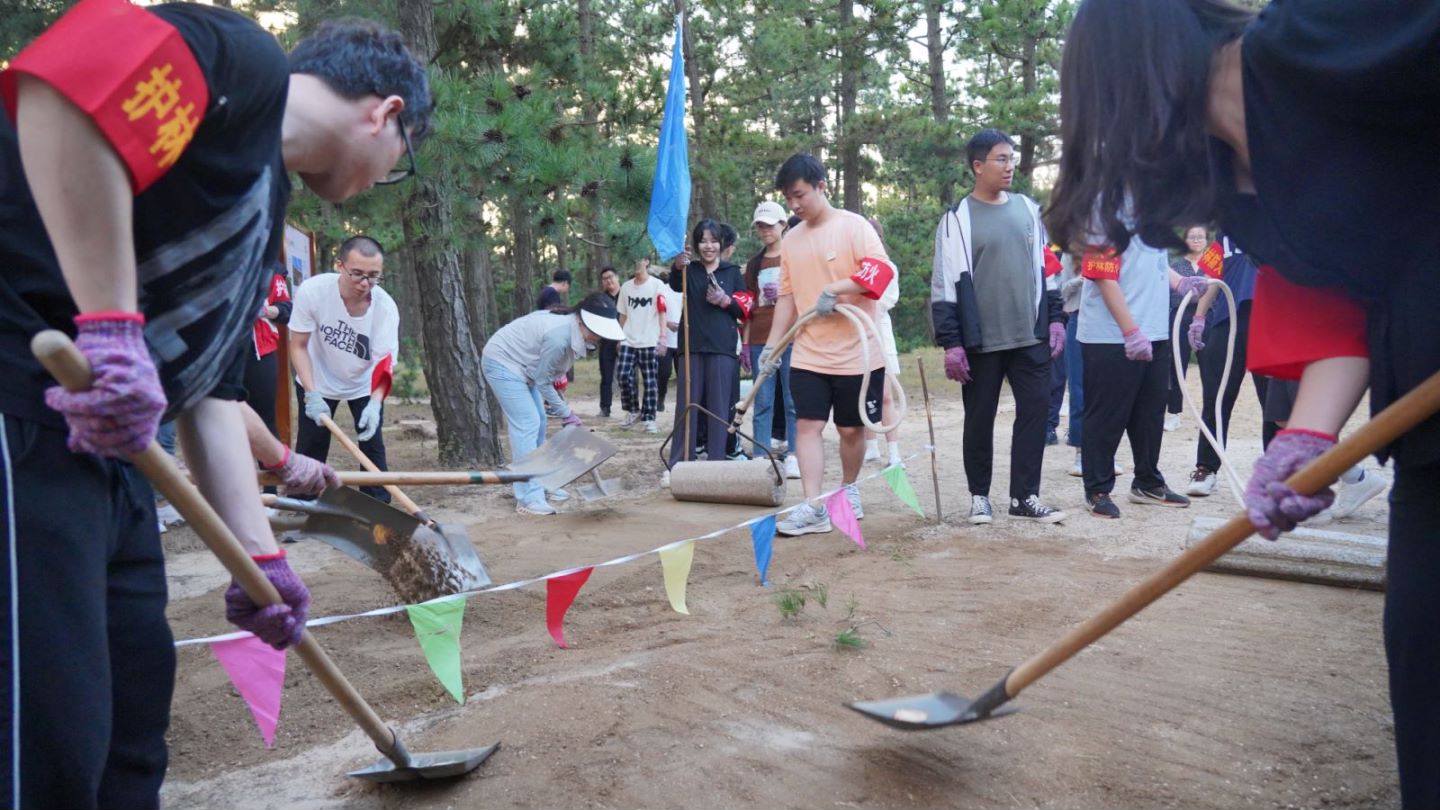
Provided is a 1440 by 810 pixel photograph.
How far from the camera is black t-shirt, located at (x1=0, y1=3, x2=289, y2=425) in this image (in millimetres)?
1443

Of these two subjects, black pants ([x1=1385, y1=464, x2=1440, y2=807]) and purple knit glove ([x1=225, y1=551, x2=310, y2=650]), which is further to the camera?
purple knit glove ([x1=225, y1=551, x2=310, y2=650])

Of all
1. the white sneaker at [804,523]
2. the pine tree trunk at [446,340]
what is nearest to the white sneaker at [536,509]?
the pine tree trunk at [446,340]

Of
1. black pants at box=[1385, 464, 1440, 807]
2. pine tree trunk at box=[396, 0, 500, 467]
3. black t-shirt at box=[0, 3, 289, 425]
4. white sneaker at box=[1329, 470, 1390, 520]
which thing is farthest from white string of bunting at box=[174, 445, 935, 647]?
pine tree trunk at box=[396, 0, 500, 467]

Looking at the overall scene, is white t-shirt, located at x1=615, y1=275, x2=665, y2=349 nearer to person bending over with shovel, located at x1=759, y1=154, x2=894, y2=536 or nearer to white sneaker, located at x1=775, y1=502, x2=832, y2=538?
person bending over with shovel, located at x1=759, y1=154, x2=894, y2=536

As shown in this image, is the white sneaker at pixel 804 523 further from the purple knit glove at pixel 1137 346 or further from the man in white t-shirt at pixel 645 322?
the man in white t-shirt at pixel 645 322

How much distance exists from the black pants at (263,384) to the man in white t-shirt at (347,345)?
171 millimetres

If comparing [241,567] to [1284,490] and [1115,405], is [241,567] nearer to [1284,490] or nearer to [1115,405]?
[1284,490]

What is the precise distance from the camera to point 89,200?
1.35 m

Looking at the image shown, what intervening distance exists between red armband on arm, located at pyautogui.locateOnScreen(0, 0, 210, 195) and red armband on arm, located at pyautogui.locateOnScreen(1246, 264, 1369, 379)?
1703 millimetres

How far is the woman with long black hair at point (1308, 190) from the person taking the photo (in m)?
1.42

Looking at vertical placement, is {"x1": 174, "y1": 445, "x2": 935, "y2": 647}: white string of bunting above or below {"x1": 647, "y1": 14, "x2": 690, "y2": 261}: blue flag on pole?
below

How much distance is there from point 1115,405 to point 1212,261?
5.59ft

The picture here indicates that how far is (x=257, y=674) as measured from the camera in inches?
111

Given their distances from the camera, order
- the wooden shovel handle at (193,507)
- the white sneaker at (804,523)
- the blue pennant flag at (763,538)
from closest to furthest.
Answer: the wooden shovel handle at (193,507), the blue pennant flag at (763,538), the white sneaker at (804,523)
